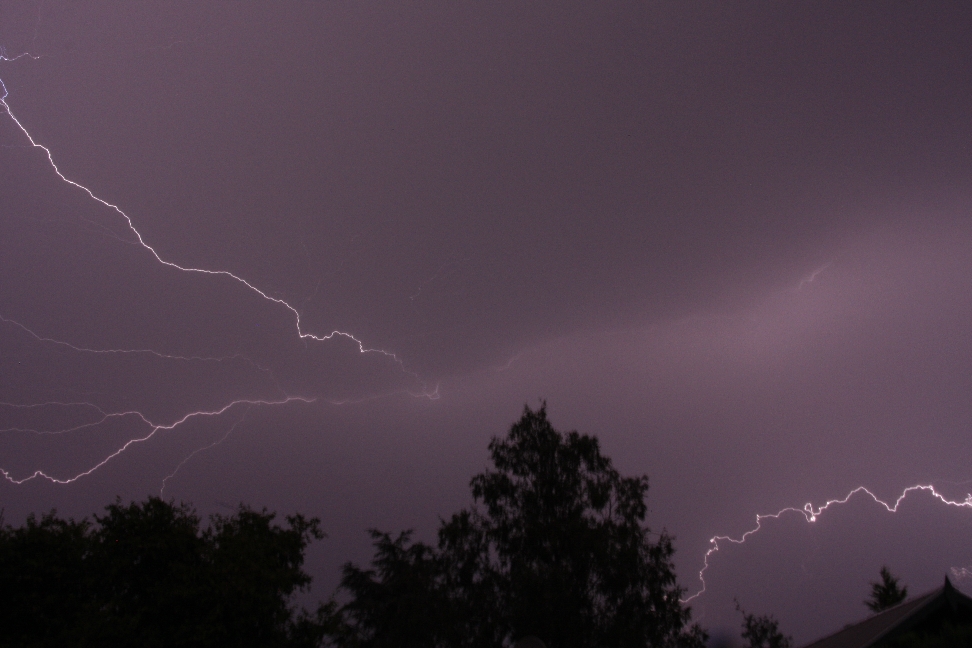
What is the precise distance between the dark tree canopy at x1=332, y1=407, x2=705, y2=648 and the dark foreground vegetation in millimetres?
34

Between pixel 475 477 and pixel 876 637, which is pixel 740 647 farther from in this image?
pixel 876 637

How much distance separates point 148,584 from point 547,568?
8490 mm

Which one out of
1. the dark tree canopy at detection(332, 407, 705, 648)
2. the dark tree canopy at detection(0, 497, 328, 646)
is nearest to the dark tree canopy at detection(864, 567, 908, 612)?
the dark tree canopy at detection(332, 407, 705, 648)

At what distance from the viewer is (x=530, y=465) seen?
14.9m

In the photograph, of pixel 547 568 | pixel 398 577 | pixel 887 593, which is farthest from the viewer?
pixel 887 593

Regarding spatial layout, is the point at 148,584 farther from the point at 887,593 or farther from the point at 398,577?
the point at 887,593

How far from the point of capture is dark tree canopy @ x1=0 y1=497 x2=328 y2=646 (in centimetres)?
847

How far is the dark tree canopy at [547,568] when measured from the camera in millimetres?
12133

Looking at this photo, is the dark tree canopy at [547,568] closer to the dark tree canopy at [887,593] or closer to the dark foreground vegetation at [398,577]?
the dark foreground vegetation at [398,577]

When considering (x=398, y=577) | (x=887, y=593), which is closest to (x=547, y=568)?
(x=398, y=577)

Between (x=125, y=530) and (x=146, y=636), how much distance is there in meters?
2.16

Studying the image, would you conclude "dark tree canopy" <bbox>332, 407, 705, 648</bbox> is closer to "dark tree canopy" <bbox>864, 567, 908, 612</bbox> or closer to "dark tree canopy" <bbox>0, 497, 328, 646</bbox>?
"dark tree canopy" <bbox>0, 497, 328, 646</bbox>

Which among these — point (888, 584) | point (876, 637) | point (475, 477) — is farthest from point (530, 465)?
point (888, 584)

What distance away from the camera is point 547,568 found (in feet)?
41.1
